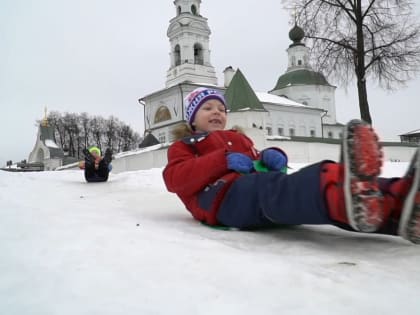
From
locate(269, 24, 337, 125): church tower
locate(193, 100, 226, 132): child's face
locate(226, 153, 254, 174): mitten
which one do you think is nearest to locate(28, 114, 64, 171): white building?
locate(269, 24, 337, 125): church tower

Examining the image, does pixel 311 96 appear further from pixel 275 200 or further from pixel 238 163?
pixel 275 200

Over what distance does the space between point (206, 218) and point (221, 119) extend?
0.92 meters

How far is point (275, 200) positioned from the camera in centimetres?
188

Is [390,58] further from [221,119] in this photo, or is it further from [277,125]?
→ [277,125]

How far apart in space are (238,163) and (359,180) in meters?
0.82

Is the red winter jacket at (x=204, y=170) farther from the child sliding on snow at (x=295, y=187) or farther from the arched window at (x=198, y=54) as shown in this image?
the arched window at (x=198, y=54)

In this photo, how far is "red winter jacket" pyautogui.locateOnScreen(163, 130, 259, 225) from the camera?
7.39ft

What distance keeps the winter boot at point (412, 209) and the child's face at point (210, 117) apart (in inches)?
64.3

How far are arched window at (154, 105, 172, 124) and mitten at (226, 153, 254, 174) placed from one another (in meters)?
33.4

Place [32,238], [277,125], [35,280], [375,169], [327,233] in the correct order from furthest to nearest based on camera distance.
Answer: [277,125] → [327,233] → [32,238] → [375,169] → [35,280]

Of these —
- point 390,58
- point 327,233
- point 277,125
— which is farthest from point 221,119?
point 277,125

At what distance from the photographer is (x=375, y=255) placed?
1.74 meters

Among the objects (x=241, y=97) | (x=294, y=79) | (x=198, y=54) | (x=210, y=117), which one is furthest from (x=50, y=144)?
(x=210, y=117)

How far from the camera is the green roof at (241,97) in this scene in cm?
2364
